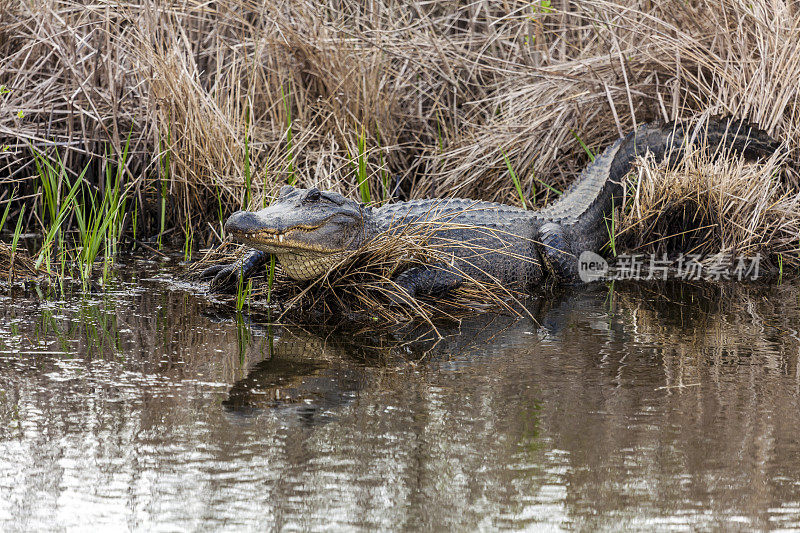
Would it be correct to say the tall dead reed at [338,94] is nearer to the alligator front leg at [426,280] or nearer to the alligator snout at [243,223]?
the alligator front leg at [426,280]

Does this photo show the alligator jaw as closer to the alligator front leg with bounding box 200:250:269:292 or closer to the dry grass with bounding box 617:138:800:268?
the alligator front leg with bounding box 200:250:269:292

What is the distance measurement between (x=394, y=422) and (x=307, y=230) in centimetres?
173

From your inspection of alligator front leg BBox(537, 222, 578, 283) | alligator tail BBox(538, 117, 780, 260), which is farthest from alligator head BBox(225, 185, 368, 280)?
alligator tail BBox(538, 117, 780, 260)

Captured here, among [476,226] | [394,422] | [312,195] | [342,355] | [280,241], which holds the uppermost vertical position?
[312,195]

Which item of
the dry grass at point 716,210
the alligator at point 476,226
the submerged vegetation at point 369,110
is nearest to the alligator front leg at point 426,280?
the alligator at point 476,226

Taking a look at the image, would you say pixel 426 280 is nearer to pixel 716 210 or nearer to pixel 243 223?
pixel 243 223

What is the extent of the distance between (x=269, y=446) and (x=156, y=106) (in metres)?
3.91

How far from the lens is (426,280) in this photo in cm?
486

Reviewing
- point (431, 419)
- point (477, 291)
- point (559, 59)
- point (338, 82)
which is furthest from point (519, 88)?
point (431, 419)

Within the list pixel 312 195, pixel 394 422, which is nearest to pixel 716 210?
pixel 312 195

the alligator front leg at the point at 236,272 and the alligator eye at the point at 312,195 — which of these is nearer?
the alligator eye at the point at 312,195

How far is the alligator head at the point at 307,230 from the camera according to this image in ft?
14.5

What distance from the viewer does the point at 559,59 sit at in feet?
23.2

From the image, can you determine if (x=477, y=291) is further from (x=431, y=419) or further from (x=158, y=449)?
(x=158, y=449)
